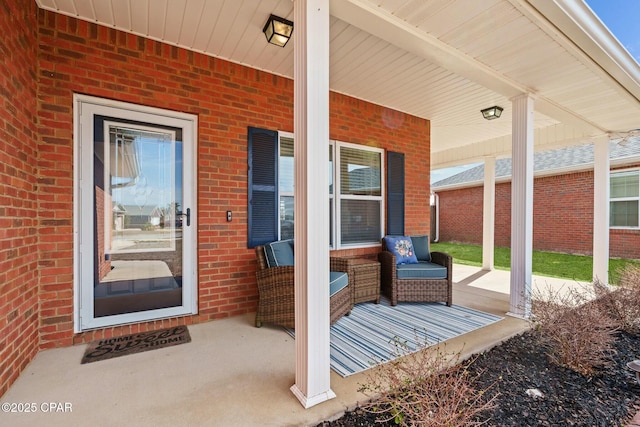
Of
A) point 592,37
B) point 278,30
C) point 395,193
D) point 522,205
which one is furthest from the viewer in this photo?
point 395,193

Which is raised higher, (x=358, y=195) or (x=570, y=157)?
(x=570, y=157)

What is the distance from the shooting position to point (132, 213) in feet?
9.81

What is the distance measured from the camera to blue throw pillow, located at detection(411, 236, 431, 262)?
4.44m

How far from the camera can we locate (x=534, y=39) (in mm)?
2543

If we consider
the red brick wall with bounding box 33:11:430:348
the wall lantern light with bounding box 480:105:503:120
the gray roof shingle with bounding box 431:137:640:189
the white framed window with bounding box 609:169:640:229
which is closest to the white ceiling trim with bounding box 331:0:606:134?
the wall lantern light with bounding box 480:105:503:120

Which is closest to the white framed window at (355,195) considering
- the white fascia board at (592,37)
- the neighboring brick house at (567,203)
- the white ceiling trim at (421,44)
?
the white ceiling trim at (421,44)

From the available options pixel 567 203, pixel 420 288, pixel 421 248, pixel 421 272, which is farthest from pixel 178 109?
pixel 567 203

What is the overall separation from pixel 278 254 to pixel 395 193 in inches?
98.9

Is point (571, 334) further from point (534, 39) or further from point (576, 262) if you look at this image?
point (576, 262)

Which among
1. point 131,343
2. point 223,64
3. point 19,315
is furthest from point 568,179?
point 19,315

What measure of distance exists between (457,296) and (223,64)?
14.8 feet

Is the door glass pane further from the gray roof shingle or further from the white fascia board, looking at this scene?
the gray roof shingle

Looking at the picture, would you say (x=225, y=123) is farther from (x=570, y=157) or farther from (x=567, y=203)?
(x=570, y=157)

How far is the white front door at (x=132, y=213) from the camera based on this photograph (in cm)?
273
